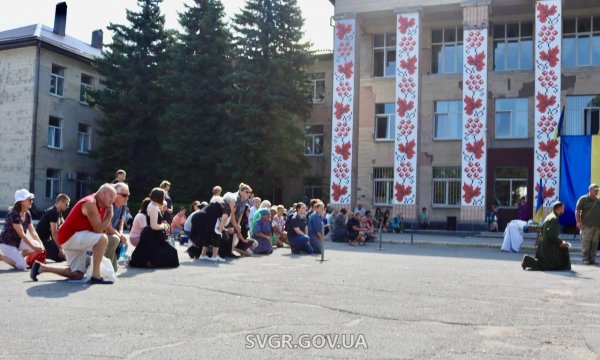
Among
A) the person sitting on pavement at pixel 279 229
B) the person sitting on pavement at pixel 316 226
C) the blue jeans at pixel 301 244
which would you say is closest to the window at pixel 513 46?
the person sitting on pavement at pixel 279 229

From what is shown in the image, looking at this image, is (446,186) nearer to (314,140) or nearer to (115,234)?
(314,140)

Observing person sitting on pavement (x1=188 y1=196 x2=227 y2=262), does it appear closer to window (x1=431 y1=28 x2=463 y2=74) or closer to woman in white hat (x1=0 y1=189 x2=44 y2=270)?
woman in white hat (x1=0 y1=189 x2=44 y2=270)

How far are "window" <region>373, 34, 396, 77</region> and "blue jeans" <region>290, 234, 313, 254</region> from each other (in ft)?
78.3

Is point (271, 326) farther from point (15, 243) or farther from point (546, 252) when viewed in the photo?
point (546, 252)

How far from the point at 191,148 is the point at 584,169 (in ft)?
70.8

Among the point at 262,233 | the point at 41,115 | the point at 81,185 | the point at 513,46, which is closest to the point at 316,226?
the point at 262,233

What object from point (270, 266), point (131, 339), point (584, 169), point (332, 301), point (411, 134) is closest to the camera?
point (131, 339)

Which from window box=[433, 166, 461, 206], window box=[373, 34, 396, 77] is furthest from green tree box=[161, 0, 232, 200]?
window box=[433, 166, 461, 206]

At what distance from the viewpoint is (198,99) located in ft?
125

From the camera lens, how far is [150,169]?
40062 mm

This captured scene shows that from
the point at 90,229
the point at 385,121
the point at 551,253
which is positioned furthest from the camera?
the point at 385,121

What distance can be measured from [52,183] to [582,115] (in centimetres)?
3417

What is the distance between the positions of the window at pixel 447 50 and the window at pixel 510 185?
6.74 metres

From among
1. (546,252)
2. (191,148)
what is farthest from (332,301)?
(191,148)
